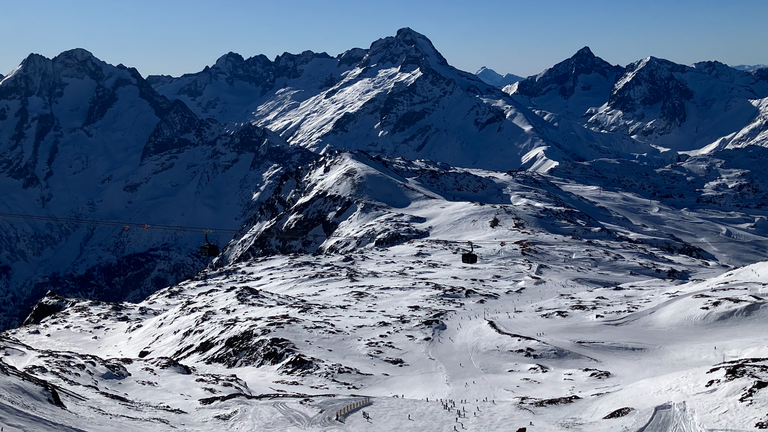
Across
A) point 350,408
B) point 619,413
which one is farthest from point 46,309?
point 619,413

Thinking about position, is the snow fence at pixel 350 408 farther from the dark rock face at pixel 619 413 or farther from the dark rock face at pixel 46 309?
the dark rock face at pixel 46 309

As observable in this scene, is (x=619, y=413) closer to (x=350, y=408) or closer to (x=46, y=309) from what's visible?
(x=350, y=408)

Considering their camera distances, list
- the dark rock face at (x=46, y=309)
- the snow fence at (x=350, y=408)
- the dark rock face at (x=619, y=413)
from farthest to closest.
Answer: the dark rock face at (x=46, y=309) < the snow fence at (x=350, y=408) < the dark rock face at (x=619, y=413)

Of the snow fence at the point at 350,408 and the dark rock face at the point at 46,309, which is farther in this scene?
the dark rock face at the point at 46,309

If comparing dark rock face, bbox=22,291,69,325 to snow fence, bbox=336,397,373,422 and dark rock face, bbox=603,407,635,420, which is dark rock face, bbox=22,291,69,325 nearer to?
snow fence, bbox=336,397,373,422

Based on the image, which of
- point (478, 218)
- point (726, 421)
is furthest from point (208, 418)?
point (478, 218)

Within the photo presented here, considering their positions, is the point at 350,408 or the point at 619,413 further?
the point at 350,408

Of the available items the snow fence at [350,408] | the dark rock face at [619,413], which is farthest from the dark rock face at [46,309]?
the dark rock face at [619,413]

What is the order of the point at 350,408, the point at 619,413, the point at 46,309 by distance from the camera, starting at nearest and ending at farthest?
the point at 619,413
the point at 350,408
the point at 46,309

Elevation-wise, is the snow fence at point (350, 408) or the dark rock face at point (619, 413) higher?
the dark rock face at point (619, 413)

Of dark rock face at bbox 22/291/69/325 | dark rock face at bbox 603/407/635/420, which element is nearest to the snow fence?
dark rock face at bbox 603/407/635/420

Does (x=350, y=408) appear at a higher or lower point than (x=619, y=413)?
lower
